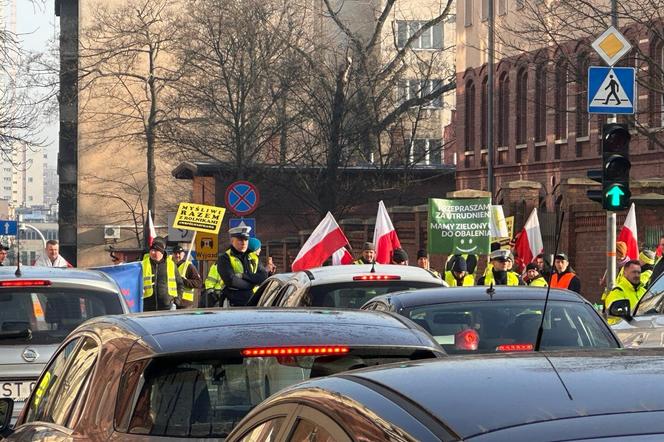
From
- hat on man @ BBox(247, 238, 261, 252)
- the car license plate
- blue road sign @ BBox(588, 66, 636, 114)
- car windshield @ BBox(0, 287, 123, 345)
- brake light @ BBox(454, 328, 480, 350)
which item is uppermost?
blue road sign @ BBox(588, 66, 636, 114)

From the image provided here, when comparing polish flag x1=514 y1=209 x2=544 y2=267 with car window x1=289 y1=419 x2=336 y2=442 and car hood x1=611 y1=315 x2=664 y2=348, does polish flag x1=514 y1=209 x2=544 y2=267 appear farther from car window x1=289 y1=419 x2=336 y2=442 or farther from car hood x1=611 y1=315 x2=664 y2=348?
car window x1=289 y1=419 x2=336 y2=442

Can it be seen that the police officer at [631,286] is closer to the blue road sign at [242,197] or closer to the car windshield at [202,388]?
the car windshield at [202,388]

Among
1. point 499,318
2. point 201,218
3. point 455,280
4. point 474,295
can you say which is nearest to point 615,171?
point 455,280

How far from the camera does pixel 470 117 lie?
179 feet

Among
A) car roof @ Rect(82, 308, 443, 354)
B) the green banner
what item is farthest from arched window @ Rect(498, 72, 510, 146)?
car roof @ Rect(82, 308, 443, 354)

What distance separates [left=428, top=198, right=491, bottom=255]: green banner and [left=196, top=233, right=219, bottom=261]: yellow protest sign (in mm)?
5706

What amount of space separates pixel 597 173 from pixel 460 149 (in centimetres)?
3692

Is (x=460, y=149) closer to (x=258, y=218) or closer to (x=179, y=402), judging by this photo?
(x=258, y=218)

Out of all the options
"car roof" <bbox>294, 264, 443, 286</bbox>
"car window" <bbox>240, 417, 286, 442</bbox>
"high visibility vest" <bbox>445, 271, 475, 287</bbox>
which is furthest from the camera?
"high visibility vest" <bbox>445, 271, 475, 287</bbox>

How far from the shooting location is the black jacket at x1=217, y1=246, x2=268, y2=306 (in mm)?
18188

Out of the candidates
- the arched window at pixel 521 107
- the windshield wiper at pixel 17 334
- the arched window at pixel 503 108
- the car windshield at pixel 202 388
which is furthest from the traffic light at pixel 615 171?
the arched window at pixel 503 108

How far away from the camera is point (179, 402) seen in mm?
5668

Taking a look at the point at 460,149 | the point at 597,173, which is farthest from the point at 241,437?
the point at 460,149

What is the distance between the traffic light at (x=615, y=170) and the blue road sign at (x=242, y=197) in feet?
42.2
